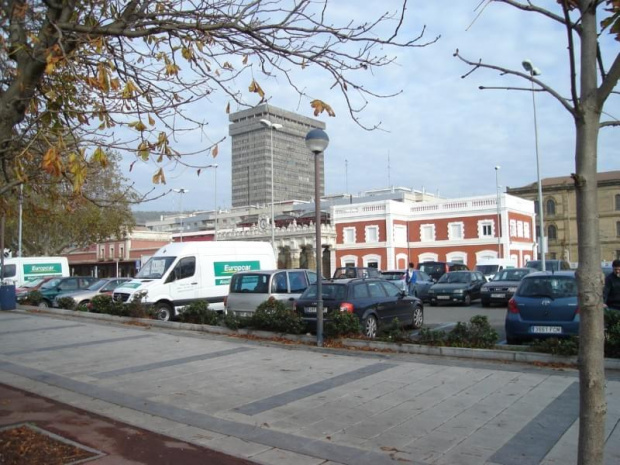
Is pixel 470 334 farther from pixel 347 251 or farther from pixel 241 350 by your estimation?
pixel 347 251

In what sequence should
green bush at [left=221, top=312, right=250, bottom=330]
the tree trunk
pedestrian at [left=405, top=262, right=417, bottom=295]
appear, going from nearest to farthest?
the tree trunk → green bush at [left=221, top=312, right=250, bottom=330] → pedestrian at [left=405, top=262, right=417, bottom=295]

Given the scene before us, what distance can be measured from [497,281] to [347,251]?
126 feet

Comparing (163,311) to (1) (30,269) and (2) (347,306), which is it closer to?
(2) (347,306)

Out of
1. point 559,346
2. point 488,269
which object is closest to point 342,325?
point 559,346

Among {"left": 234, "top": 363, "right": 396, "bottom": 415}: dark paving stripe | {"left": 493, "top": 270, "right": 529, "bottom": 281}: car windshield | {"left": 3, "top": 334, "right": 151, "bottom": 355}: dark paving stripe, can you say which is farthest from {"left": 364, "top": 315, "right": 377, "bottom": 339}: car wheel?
{"left": 493, "top": 270, "right": 529, "bottom": 281}: car windshield

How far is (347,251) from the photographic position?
60219 mm

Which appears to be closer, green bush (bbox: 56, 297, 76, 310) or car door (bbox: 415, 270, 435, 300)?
green bush (bbox: 56, 297, 76, 310)

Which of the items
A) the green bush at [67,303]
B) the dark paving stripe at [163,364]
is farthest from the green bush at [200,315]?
the green bush at [67,303]

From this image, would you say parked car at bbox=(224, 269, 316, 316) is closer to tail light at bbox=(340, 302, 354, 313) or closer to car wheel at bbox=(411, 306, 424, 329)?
tail light at bbox=(340, 302, 354, 313)

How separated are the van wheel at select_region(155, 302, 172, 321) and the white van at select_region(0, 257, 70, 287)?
14.2 meters

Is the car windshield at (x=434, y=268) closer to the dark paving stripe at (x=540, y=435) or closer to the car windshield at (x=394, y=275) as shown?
the car windshield at (x=394, y=275)

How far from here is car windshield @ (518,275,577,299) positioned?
10445 millimetres

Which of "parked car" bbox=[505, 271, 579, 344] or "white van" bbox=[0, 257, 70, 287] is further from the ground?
"white van" bbox=[0, 257, 70, 287]

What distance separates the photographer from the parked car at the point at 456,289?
74.5ft
